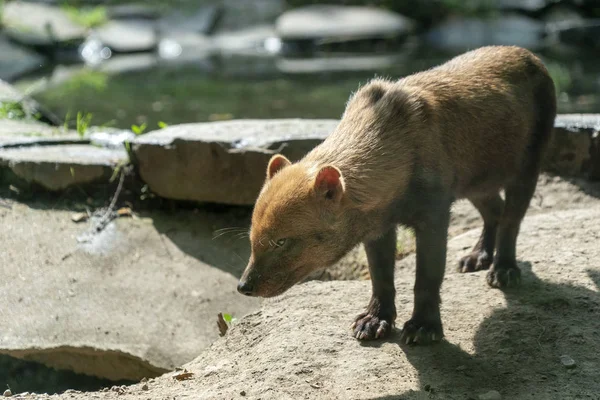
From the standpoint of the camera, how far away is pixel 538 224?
6027 mm

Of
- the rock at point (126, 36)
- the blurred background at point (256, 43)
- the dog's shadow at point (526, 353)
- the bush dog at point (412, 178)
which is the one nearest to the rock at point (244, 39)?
the blurred background at point (256, 43)

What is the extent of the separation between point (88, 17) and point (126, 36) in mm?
1068

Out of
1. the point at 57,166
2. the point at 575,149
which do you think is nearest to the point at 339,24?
the point at 575,149

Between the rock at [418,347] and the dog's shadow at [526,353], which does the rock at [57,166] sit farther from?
the dog's shadow at [526,353]

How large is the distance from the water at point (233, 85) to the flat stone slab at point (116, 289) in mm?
3372

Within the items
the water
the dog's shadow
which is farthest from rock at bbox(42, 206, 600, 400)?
the water

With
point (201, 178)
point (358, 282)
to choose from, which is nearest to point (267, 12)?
point (201, 178)

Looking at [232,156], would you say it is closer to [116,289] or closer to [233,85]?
[116,289]

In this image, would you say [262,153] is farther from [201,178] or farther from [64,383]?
[64,383]

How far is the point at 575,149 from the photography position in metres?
6.70

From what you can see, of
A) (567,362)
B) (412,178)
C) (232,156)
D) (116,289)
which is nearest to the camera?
(567,362)

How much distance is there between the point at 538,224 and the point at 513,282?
42.8 inches

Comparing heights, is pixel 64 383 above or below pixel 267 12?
below

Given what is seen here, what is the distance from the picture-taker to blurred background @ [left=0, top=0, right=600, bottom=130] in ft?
45.9
